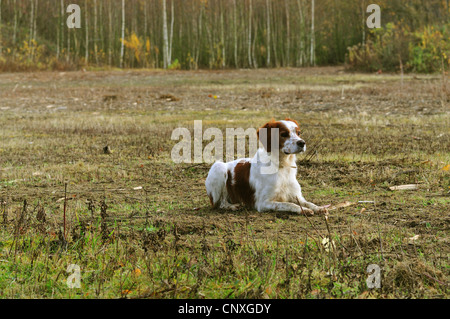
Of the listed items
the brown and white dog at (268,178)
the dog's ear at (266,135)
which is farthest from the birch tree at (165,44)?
the dog's ear at (266,135)

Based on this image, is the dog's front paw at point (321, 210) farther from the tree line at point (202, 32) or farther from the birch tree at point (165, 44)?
the tree line at point (202, 32)

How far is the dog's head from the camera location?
5797mm

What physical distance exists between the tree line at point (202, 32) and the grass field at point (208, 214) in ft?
88.0

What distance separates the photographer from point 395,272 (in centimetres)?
378

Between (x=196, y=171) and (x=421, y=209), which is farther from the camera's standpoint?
(x=196, y=171)

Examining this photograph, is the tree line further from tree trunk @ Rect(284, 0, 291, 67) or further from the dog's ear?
the dog's ear

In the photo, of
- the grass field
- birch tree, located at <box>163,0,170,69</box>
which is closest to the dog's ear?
the grass field

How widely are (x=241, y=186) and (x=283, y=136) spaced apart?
76 centimetres

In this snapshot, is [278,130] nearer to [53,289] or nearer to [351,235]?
[351,235]

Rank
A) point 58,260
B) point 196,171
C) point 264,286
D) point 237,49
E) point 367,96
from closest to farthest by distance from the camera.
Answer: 1. point 264,286
2. point 58,260
3. point 196,171
4. point 367,96
5. point 237,49

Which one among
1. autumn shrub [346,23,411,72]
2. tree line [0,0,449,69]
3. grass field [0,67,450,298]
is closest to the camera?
grass field [0,67,450,298]

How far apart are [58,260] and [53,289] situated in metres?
0.55
